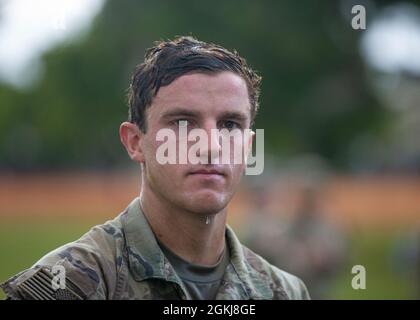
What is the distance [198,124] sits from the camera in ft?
11.9

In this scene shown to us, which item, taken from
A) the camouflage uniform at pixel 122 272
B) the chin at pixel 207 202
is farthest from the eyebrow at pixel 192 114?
the camouflage uniform at pixel 122 272

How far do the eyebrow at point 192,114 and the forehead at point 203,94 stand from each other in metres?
0.02

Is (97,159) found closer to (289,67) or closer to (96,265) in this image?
(289,67)

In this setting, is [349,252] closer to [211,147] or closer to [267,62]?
[267,62]

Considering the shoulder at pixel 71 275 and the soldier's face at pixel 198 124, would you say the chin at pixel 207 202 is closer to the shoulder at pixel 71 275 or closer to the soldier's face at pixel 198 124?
the soldier's face at pixel 198 124

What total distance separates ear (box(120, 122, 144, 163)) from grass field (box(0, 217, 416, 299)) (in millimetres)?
8716

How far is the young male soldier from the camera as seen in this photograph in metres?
3.52

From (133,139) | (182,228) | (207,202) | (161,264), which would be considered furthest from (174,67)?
(161,264)

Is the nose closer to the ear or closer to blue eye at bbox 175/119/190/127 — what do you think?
blue eye at bbox 175/119/190/127

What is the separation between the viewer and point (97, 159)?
4166 centimetres

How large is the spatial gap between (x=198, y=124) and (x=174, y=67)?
30 centimetres

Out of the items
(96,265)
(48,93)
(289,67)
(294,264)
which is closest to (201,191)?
(96,265)

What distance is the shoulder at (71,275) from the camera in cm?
343
